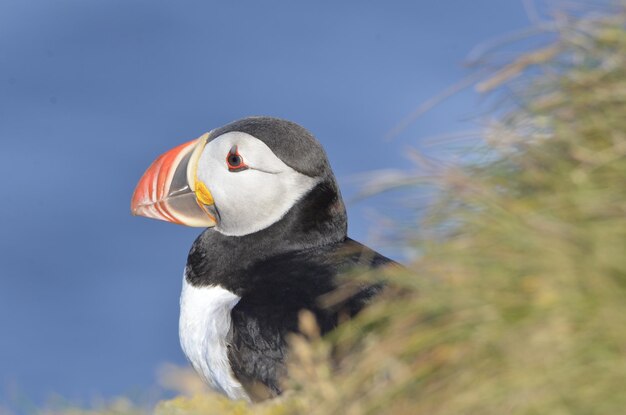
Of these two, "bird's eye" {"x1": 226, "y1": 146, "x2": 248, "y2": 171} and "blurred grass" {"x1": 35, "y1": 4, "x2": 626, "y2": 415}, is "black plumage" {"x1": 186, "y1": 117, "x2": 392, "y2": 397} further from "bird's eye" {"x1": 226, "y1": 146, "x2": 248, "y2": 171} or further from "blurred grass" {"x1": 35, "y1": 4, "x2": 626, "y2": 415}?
"blurred grass" {"x1": 35, "y1": 4, "x2": 626, "y2": 415}

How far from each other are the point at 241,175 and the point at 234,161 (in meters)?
0.09

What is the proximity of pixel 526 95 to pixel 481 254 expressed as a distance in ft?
2.47

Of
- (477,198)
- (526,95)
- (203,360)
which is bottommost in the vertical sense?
(203,360)

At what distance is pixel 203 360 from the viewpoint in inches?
243

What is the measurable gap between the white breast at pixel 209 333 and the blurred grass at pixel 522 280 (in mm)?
1837

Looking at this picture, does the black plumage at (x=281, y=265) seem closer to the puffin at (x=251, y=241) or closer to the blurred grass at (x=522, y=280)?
the puffin at (x=251, y=241)

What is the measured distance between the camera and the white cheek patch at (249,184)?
6414 millimetres

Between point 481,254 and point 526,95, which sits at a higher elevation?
point 526,95

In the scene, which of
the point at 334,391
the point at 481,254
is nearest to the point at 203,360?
the point at 334,391

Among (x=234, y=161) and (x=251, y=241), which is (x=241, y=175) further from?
(x=251, y=241)

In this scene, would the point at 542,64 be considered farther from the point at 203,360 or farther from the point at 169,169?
the point at 169,169

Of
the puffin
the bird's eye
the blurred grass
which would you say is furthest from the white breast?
the blurred grass

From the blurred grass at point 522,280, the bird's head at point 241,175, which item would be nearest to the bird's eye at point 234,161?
the bird's head at point 241,175

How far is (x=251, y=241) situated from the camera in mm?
6605
